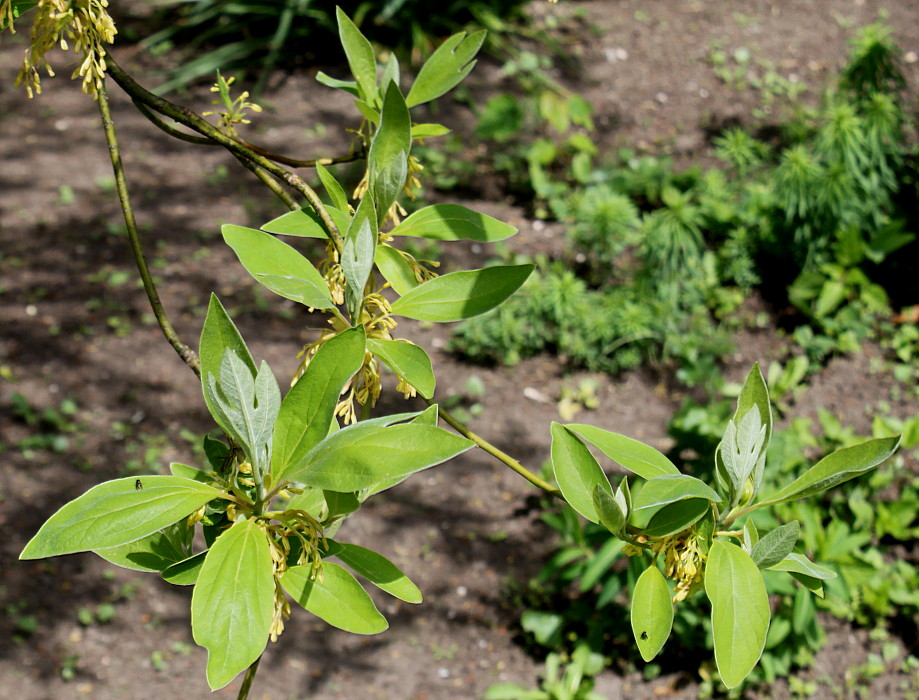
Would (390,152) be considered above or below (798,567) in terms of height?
above

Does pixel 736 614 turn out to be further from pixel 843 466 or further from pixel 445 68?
pixel 445 68

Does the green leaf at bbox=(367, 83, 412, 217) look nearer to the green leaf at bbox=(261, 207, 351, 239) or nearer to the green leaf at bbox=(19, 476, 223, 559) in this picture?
the green leaf at bbox=(261, 207, 351, 239)

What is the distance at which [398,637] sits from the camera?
3.55 m

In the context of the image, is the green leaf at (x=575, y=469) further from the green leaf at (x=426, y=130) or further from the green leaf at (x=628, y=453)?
the green leaf at (x=426, y=130)

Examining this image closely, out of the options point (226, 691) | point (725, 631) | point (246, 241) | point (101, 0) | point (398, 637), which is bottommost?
point (398, 637)

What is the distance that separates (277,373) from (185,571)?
356 centimetres

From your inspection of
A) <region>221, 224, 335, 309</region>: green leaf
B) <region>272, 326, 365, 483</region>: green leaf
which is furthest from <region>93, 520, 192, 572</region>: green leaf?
<region>221, 224, 335, 309</region>: green leaf

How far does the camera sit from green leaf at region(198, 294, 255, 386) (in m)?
0.72

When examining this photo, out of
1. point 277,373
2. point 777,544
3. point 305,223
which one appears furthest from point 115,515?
point 277,373

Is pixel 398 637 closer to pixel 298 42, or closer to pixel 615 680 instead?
pixel 615 680

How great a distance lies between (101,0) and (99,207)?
15.1ft

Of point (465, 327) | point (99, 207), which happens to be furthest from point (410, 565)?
point (99, 207)

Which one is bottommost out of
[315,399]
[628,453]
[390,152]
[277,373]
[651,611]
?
[277,373]

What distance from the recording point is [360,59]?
→ 3.45ft
